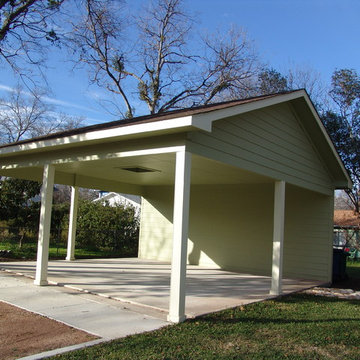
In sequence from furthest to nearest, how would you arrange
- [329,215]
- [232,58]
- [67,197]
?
[67,197]
[232,58]
[329,215]

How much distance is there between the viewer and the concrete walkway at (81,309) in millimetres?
5257

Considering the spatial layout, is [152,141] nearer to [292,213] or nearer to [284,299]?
[284,299]

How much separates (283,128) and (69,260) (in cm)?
810

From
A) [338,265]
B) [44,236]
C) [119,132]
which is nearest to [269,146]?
[119,132]

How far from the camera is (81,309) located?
6168mm

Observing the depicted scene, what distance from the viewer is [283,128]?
891 centimetres

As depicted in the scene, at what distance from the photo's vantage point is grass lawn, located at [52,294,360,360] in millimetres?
4418

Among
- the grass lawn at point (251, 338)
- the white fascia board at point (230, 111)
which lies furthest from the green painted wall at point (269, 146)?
the grass lawn at point (251, 338)

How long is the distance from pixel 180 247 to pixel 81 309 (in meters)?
1.86

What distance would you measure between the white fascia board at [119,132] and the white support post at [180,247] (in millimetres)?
489

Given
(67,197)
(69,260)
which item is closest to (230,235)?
(69,260)

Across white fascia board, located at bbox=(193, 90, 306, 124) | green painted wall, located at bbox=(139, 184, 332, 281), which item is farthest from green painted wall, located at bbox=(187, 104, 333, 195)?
green painted wall, located at bbox=(139, 184, 332, 281)

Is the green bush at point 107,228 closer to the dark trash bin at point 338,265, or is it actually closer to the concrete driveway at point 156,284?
the concrete driveway at point 156,284

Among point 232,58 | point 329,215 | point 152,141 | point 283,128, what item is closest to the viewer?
point 152,141
